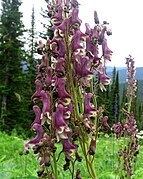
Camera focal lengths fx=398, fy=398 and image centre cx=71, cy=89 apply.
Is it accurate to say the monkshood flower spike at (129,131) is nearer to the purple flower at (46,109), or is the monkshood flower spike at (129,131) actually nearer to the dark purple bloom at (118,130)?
the dark purple bloom at (118,130)

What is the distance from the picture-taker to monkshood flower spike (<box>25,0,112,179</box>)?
7.08 ft

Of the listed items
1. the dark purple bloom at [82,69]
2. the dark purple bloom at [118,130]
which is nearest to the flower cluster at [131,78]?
the dark purple bloom at [118,130]

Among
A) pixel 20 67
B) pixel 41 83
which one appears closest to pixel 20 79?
pixel 20 67

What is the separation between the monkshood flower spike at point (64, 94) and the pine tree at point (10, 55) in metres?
32.0

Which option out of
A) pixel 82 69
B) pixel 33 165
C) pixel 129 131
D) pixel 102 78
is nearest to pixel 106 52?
pixel 102 78

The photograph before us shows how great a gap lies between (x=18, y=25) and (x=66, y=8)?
110 feet

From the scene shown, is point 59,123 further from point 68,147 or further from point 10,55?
point 10,55

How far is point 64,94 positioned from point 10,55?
33352 millimetres

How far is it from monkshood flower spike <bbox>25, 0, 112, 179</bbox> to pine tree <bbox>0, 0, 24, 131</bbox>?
1261 inches

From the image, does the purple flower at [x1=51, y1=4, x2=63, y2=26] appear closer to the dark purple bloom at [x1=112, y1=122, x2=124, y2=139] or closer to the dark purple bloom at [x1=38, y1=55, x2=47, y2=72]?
the dark purple bloom at [x1=38, y1=55, x2=47, y2=72]

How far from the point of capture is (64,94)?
215 centimetres

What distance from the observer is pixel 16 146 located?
12.4m

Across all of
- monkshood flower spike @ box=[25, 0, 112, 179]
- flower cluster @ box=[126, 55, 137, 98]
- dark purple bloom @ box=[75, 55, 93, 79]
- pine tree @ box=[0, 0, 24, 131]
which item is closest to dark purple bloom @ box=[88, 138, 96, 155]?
monkshood flower spike @ box=[25, 0, 112, 179]

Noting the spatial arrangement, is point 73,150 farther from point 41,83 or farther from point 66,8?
point 66,8
